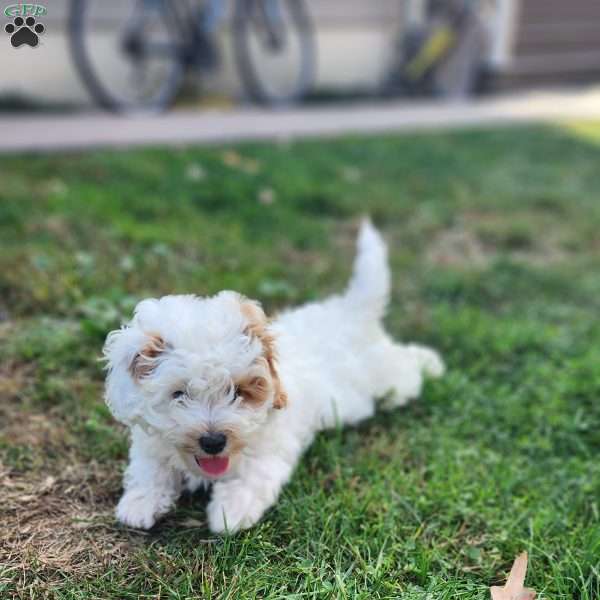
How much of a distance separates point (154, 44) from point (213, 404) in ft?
20.9

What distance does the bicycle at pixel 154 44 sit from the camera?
7.30 m

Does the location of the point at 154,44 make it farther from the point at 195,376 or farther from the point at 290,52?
the point at 195,376

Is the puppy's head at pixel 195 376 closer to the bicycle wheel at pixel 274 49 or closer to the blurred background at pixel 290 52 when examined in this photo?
the blurred background at pixel 290 52

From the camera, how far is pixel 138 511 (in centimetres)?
218

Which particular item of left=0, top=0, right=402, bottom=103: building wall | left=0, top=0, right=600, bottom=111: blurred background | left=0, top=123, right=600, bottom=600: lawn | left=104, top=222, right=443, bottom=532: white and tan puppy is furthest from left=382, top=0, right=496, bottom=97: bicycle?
left=104, top=222, right=443, bottom=532: white and tan puppy

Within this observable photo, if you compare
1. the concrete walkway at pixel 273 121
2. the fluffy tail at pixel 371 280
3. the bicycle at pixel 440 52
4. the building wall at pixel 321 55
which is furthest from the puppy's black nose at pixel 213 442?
the bicycle at pixel 440 52


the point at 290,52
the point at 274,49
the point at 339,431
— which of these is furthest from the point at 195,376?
the point at 290,52

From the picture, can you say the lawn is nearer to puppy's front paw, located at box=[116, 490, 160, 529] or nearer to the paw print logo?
puppy's front paw, located at box=[116, 490, 160, 529]

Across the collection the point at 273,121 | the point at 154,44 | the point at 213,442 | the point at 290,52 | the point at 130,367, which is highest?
the point at 130,367

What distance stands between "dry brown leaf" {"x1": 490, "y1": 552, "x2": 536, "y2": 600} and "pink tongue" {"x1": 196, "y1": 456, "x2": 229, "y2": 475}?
2.64 ft

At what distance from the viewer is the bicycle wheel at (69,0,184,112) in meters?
7.43

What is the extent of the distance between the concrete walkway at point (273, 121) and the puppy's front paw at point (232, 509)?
14.0 feet

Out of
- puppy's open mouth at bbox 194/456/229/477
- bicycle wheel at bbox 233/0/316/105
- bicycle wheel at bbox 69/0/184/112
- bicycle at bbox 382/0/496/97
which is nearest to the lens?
puppy's open mouth at bbox 194/456/229/477

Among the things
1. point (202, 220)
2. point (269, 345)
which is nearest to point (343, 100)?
point (202, 220)
